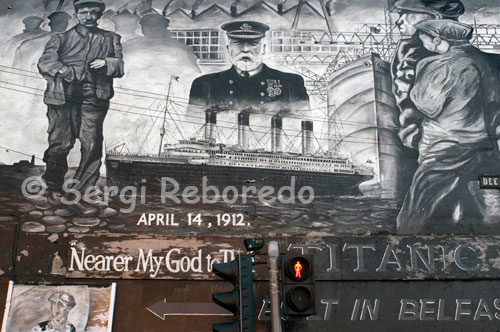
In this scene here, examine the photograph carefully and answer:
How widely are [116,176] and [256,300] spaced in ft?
10.8

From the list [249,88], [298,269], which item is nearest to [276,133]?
[249,88]

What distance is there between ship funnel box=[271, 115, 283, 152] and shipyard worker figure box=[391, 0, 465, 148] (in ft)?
7.32

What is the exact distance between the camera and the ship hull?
34.2 feet

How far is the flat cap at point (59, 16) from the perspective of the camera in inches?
455

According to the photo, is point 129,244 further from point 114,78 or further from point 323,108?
point 323,108

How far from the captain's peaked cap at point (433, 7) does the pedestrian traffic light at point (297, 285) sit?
8.29 m

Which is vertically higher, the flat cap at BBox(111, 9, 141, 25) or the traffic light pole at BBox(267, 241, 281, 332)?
the flat cap at BBox(111, 9, 141, 25)

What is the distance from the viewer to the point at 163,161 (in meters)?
10.6

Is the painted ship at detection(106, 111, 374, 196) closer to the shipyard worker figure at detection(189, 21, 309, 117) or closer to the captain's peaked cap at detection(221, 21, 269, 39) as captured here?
the shipyard worker figure at detection(189, 21, 309, 117)

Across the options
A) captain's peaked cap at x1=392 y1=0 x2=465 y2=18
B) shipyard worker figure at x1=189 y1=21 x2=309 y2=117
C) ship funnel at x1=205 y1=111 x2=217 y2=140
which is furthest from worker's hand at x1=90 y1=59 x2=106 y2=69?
captain's peaked cap at x1=392 y1=0 x2=465 y2=18

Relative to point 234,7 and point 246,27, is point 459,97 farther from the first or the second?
point 234,7

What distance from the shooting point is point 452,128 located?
10.9 m

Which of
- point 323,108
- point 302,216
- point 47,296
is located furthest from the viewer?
point 323,108

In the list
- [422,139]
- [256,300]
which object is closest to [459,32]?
[422,139]
